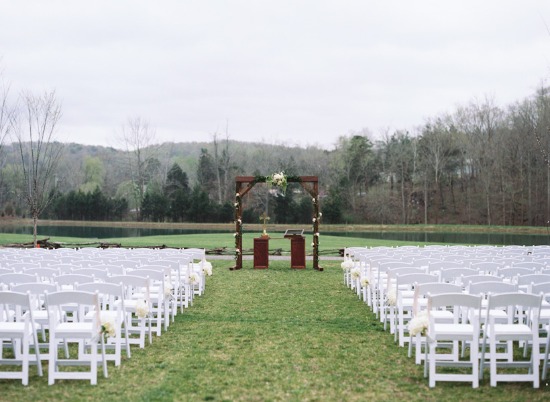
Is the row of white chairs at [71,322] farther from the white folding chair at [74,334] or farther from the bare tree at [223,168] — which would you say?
the bare tree at [223,168]

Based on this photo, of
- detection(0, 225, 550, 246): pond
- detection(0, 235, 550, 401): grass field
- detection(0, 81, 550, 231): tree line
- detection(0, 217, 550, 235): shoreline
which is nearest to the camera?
detection(0, 235, 550, 401): grass field

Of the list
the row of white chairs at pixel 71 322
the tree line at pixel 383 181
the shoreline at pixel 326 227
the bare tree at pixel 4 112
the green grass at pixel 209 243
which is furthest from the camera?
the tree line at pixel 383 181

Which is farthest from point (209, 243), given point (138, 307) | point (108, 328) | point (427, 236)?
point (108, 328)

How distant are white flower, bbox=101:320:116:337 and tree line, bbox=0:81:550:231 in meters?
48.2

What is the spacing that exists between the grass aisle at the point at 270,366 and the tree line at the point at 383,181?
146ft

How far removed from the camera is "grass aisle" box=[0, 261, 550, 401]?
18.8ft

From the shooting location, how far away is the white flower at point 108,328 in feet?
20.8

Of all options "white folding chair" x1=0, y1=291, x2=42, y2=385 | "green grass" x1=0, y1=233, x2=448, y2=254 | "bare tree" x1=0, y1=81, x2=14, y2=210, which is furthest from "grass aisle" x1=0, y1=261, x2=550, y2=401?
"bare tree" x1=0, y1=81, x2=14, y2=210

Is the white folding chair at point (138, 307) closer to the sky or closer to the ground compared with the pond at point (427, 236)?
closer to the sky

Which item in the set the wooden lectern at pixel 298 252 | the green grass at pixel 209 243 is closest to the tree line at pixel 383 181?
the green grass at pixel 209 243

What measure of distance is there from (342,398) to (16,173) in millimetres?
69699

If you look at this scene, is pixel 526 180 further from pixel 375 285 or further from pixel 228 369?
pixel 228 369

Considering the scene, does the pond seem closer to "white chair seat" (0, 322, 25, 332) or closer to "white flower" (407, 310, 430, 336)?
"white flower" (407, 310, 430, 336)

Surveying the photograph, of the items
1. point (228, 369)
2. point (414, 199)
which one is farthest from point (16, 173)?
point (228, 369)
